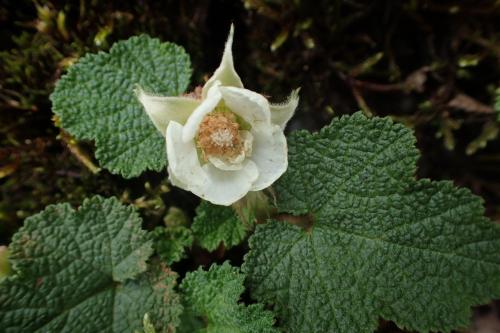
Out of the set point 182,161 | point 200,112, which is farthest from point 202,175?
point 200,112

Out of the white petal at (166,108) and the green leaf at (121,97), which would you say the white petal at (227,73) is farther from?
the green leaf at (121,97)

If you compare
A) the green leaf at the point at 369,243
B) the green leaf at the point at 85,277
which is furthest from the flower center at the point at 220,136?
the green leaf at the point at 85,277

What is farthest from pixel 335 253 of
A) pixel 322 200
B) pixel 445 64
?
pixel 445 64

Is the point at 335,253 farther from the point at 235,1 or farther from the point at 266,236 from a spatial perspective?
the point at 235,1

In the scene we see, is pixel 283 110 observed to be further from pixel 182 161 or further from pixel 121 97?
pixel 121 97

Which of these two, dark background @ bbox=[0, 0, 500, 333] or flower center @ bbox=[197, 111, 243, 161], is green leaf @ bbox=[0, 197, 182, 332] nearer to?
dark background @ bbox=[0, 0, 500, 333]

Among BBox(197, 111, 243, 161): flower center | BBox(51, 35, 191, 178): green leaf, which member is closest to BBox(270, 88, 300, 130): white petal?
BBox(197, 111, 243, 161): flower center
